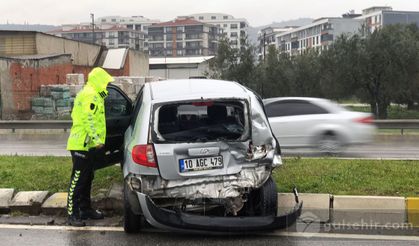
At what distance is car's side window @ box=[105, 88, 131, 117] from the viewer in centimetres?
677

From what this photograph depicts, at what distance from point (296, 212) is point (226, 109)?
1.42m

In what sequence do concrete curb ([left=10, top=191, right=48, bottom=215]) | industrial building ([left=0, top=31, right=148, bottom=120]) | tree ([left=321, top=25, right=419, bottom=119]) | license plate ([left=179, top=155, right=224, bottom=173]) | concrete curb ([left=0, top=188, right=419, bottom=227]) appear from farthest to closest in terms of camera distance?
tree ([left=321, top=25, right=419, bottom=119]) → industrial building ([left=0, top=31, right=148, bottom=120]) → concrete curb ([left=10, top=191, right=48, bottom=215]) → concrete curb ([left=0, top=188, right=419, bottom=227]) → license plate ([left=179, top=155, right=224, bottom=173])

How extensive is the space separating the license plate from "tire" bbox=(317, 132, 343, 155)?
25.0 feet

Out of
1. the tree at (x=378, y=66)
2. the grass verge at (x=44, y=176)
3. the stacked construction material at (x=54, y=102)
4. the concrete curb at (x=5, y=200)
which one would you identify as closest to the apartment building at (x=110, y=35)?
the tree at (x=378, y=66)

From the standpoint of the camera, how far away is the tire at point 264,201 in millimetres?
5277

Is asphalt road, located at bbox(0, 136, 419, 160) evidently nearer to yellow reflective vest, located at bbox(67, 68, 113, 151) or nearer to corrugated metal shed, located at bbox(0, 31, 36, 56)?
yellow reflective vest, located at bbox(67, 68, 113, 151)

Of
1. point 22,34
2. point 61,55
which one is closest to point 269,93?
point 61,55

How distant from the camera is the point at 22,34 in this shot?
114 ft

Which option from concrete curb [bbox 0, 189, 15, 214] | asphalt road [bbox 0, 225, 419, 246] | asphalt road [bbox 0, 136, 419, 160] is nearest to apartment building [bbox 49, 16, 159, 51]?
asphalt road [bbox 0, 136, 419, 160]

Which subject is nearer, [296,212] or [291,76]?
[296,212]

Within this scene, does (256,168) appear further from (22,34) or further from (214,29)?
(214,29)

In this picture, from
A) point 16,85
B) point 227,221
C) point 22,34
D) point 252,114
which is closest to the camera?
point 227,221

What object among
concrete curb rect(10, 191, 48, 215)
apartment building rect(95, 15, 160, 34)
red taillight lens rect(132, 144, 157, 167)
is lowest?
concrete curb rect(10, 191, 48, 215)

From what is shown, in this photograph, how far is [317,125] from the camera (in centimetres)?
1234
